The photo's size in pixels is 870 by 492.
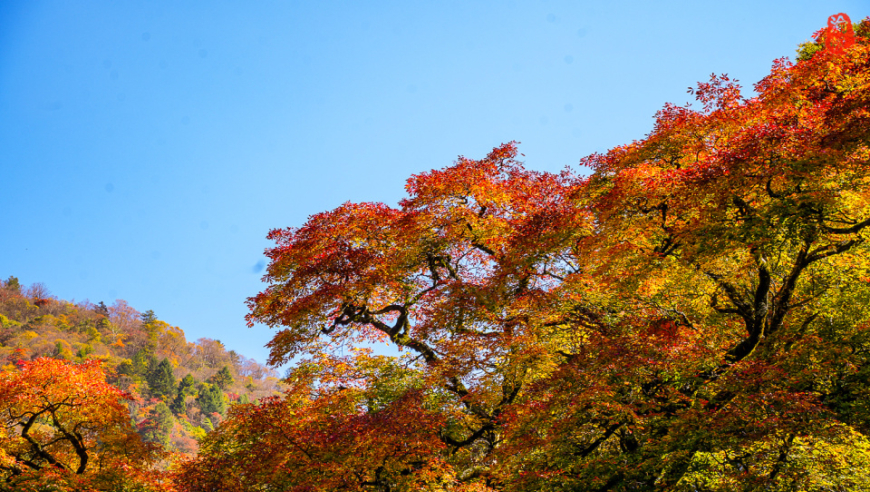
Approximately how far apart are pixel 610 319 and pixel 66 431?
9.53m

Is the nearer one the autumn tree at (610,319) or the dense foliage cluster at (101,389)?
the autumn tree at (610,319)

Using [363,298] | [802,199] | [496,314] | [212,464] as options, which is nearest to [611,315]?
[496,314]

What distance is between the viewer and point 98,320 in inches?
1737

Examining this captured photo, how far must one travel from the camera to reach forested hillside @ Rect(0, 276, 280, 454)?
116 feet

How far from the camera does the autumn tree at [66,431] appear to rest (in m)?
8.77

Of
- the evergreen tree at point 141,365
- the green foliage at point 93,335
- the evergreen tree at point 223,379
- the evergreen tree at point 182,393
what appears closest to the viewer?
Answer: the evergreen tree at point 141,365

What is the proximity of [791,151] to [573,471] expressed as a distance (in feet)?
13.5

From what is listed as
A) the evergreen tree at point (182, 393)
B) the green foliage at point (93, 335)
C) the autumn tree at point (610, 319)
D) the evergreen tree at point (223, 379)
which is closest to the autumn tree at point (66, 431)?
the autumn tree at point (610, 319)

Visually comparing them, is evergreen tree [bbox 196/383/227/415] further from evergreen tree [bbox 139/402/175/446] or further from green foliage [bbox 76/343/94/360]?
green foliage [bbox 76/343/94/360]

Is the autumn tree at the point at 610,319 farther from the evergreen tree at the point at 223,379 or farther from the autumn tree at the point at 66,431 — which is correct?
the evergreen tree at the point at 223,379

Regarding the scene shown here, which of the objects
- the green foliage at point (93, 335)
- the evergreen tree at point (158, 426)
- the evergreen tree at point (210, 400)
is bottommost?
the evergreen tree at point (158, 426)

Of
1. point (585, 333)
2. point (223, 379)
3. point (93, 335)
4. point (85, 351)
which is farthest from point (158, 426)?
point (585, 333)

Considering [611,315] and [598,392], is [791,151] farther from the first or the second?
[598,392]

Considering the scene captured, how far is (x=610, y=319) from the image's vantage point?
6.94 metres
